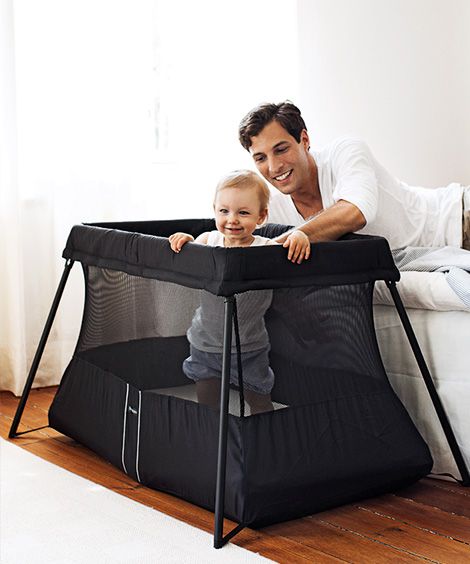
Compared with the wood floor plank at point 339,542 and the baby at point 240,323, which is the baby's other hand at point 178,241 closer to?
the baby at point 240,323

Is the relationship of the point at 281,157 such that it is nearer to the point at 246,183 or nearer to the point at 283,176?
the point at 283,176

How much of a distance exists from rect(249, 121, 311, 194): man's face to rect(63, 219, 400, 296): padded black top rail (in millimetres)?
324

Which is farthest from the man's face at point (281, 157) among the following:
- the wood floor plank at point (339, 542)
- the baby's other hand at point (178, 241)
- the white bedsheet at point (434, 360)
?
the wood floor plank at point (339, 542)

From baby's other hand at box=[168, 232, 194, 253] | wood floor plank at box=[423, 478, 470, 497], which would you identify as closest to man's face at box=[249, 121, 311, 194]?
baby's other hand at box=[168, 232, 194, 253]

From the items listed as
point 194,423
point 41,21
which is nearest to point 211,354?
point 194,423

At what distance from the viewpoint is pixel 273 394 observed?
1948 mm

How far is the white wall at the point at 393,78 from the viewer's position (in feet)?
11.7

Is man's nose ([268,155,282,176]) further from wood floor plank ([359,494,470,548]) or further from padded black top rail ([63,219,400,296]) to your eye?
wood floor plank ([359,494,470,548])

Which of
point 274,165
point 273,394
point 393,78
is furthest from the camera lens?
point 393,78

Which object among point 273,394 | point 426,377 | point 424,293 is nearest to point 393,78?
point 424,293

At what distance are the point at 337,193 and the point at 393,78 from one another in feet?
4.49

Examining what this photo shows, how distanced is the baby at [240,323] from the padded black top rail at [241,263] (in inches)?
1.5

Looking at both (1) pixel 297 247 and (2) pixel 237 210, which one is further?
(2) pixel 237 210

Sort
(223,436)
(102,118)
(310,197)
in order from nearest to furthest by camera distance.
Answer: (223,436) < (310,197) < (102,118)
